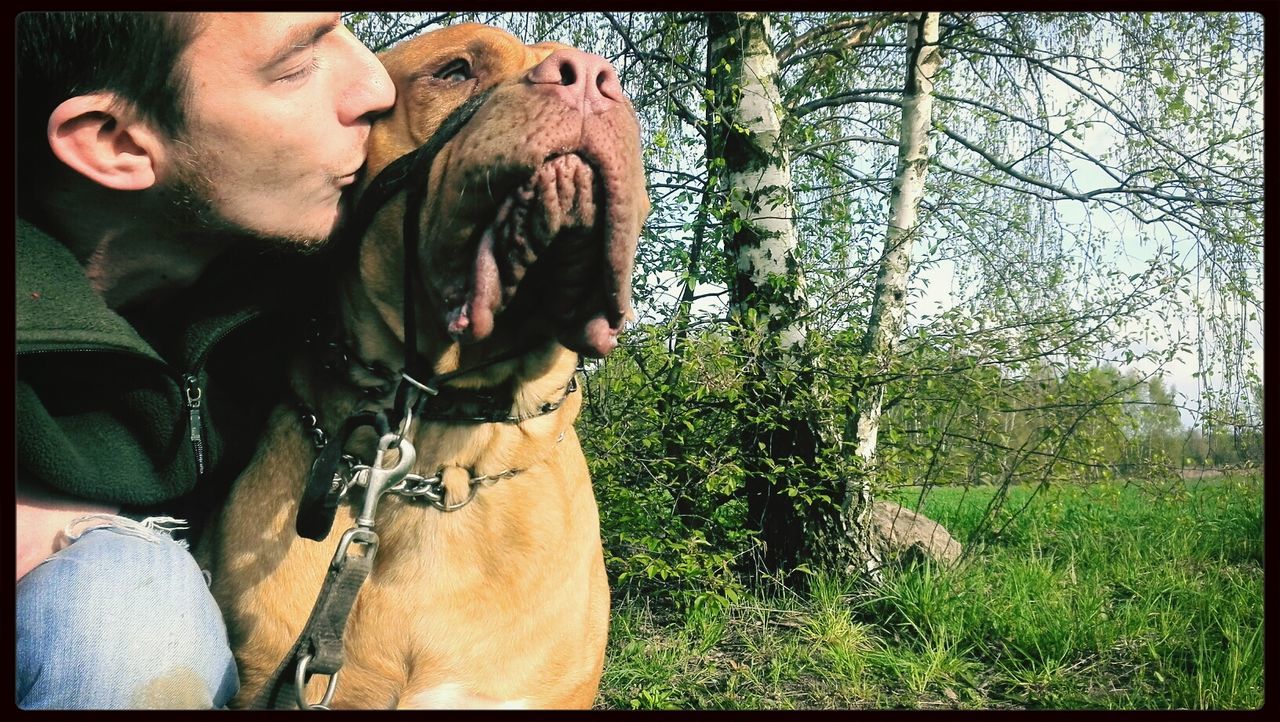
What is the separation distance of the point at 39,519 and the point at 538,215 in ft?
3.39

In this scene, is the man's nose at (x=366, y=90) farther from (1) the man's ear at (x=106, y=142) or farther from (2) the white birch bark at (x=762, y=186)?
(2) the white birch bark at (x=762, y=186)

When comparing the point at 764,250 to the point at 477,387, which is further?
the point at 764,250

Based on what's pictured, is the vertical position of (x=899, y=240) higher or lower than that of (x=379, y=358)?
higher

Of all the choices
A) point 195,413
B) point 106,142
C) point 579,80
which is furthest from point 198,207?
point 579,80

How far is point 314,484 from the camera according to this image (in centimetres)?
159

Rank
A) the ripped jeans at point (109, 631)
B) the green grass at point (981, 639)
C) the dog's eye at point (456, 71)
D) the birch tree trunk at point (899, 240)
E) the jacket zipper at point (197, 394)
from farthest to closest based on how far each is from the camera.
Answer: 1. the birch tree trunk at point (899, 240)
2. the green grass at point (981, 639)
3. the dog's eye at point (456, 71)
4. the jacket zipper at point (197, 394)
5. the ripped jeans at point (109, 631)

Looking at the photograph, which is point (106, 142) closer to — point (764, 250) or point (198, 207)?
point (198, 207)

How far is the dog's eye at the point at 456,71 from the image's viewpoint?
1.94 metres

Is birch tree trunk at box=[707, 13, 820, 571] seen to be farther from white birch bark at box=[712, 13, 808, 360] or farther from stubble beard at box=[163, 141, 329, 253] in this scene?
stubble beard at box=[163, 141, 329, 253]

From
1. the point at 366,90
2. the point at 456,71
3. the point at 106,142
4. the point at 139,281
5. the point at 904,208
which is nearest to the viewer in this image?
the point at 106,142

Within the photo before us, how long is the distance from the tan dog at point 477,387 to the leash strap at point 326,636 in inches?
Answer: 8.6

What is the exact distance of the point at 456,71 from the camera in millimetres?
1946

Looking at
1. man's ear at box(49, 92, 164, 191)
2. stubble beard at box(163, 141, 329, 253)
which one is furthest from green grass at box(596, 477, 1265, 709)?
man's ear at box(49, 92, 164, 191)

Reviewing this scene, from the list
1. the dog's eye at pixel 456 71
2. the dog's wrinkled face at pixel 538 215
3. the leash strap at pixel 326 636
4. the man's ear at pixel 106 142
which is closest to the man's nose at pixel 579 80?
the dog's wrinkled face at pixel 538 215
